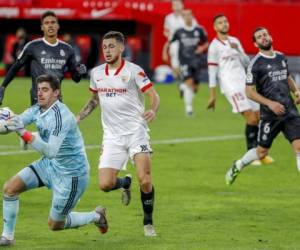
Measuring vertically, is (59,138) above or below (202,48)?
below

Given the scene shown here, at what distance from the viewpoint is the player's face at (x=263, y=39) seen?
1680cm

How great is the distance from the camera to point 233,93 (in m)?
21.1

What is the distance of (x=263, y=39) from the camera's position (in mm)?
16828

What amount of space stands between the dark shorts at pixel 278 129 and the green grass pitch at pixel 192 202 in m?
0.80

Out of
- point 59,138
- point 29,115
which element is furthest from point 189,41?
point 59,138

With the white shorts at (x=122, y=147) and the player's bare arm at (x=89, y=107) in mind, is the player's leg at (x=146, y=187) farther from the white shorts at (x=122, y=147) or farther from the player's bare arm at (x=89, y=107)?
the player's bare arm at (x=89, y=107)

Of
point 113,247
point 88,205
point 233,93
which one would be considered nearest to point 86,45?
point 233,93

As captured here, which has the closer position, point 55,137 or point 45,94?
point 55,137

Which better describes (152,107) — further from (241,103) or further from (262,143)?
(241,103)

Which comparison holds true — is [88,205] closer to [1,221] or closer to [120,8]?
[1,221]

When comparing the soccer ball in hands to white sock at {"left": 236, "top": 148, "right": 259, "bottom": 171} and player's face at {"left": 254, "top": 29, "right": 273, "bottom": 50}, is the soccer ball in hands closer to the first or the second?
player's face at {"left": 254, "top": 29, "right": 273, "bottom": 50}

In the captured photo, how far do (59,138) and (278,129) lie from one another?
19.7ft

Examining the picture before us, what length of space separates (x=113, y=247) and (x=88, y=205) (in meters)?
3.29

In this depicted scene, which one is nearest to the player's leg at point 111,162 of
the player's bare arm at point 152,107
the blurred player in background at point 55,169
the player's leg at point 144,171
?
the player's leg at point 144,171
